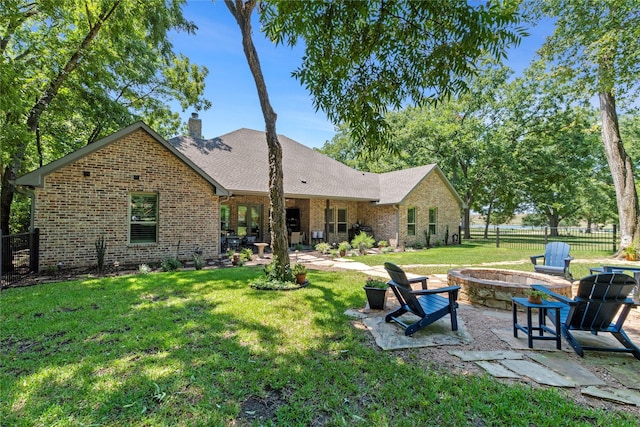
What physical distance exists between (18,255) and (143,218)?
3.37m

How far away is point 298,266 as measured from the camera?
23.6 ft

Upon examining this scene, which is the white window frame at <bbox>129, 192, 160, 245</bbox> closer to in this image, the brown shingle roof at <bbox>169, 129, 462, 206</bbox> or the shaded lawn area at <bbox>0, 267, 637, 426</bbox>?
the brown shingle roof at <bbox>169, 129, 462, 206</bbox>

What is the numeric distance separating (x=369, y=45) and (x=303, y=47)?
93cm

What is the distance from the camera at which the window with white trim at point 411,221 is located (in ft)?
56.1

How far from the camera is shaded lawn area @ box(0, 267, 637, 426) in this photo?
2418 millimetres

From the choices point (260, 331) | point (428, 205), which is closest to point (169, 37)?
point (260, 331)

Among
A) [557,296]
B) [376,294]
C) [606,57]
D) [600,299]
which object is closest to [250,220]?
[376,294]

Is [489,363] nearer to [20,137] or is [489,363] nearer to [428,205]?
[20,137]

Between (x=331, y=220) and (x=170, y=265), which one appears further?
(x=331, y=220)

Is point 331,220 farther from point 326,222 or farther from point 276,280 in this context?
point 276,280

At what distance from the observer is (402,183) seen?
701 inches

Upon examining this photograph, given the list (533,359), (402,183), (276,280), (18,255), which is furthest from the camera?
(402,183)

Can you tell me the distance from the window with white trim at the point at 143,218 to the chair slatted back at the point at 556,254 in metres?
12.5

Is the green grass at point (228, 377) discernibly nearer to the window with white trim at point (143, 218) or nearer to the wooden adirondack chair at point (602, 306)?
the wooden adirondack chair at point (602, 306)
